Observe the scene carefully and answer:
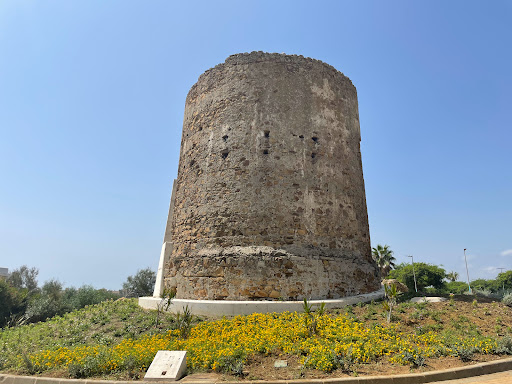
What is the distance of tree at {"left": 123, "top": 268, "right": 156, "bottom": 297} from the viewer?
30858mm

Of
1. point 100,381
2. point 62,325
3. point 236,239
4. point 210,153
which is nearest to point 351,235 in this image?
point 236,239

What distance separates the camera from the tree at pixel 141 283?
1215 inches

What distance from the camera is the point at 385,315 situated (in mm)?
8109

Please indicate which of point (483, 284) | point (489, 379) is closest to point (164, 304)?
point (489, 379)

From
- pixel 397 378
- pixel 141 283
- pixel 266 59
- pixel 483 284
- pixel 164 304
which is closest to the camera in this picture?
pixel 397 378

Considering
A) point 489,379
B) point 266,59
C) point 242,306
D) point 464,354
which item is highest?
point 266,59

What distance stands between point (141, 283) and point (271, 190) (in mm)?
25360

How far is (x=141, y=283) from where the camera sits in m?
31.2

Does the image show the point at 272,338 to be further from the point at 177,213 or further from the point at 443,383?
the point at 177,213

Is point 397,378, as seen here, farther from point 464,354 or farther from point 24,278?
point 24,278

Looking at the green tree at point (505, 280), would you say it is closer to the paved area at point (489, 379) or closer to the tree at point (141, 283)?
the tree at point (141, 283)

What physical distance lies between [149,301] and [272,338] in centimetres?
529

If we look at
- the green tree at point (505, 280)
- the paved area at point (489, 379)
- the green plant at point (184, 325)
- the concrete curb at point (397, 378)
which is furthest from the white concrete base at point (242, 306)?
the green tree at point (505, 280)

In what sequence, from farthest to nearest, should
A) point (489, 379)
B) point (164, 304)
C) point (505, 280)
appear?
point (505, 280)
point (164, 304)
point (489, 379)
